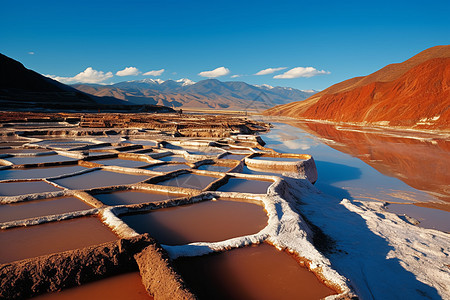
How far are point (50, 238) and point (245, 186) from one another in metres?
4.81

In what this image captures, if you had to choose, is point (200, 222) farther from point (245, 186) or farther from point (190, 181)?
point (190, 181)

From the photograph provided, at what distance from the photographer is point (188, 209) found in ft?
18.4

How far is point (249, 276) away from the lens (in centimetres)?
328

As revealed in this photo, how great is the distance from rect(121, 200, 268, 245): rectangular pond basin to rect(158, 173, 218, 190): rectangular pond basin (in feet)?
5.39

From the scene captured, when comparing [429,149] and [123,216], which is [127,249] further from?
[429,149]

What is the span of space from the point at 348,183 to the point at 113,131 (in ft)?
59.9

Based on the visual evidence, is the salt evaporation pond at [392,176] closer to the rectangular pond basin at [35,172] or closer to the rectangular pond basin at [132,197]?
the rectangular pond basin at [132,197]

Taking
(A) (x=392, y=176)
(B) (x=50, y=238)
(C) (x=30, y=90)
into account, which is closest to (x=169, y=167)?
(B) (x=50, y=238)

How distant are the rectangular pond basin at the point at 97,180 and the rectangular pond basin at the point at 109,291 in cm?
453

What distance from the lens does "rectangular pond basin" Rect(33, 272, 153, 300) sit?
2852mm

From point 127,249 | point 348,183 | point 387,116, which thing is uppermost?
point 387,116

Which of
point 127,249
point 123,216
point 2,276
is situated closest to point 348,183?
point 123,216

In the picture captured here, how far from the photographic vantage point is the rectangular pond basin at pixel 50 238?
12.0 feet

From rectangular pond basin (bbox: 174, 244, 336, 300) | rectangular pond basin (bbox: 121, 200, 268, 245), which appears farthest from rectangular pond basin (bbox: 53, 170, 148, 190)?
rectangular pond basin (bbox: 174, 244, 336, 300)
